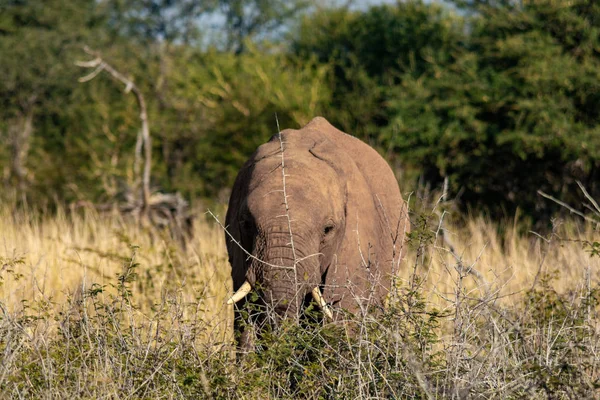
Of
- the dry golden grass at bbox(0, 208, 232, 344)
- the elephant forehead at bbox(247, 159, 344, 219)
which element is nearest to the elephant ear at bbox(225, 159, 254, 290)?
the elephant forehead at bbox(247, 159, 344, 219)

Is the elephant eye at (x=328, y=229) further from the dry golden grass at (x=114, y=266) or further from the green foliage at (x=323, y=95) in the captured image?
the green foliage at (x=323, y=95)

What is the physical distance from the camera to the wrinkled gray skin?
529cm

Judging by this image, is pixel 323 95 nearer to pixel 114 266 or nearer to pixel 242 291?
pixel 114 266

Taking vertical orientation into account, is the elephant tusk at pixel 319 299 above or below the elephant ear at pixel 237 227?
below

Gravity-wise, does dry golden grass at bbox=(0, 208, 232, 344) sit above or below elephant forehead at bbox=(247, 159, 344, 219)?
below

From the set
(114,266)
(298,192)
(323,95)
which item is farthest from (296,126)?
(298,192)

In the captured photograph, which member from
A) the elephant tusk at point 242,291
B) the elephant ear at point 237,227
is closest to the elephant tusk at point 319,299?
the elephant tusk at point 242,291

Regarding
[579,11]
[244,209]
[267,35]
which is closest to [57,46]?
[267,35]

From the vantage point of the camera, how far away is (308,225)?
216 inches

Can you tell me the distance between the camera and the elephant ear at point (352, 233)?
220 inches

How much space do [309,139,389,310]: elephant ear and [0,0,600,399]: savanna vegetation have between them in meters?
0.32

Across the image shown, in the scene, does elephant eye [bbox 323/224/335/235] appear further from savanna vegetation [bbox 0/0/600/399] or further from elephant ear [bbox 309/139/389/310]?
savanna vegetation [bbox 0/0/600/399]

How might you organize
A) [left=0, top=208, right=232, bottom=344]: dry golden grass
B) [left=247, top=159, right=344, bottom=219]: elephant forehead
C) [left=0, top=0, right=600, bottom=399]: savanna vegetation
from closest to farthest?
[left=0, top=0, right=600, bottom=399]: savanna vegetation, [left=247, top=159, right=344, bottom=219]: elephant forehead, [left=0, top=208, right=232, bottom=344]: dry golden grass

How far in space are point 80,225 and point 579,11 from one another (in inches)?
350
